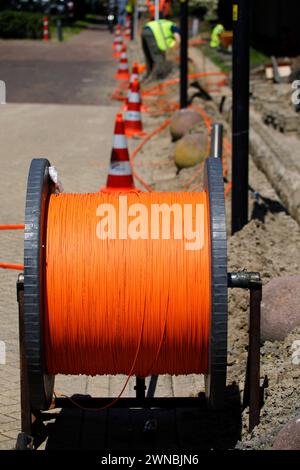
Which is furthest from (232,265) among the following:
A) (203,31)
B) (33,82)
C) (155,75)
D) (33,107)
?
(203,31)

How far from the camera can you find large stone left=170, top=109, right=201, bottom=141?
13.0 meters

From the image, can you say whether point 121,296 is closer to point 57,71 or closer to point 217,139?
point 217,139

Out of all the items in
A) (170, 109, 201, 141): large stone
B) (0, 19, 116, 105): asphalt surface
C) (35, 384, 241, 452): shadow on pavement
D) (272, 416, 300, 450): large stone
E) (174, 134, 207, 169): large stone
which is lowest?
(0, 19, 116, 105): asphalt surface

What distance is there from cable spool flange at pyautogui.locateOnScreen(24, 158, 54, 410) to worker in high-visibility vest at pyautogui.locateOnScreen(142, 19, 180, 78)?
47.9 ft

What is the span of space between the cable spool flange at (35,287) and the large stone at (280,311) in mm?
1601

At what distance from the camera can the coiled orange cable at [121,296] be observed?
15.5 feet

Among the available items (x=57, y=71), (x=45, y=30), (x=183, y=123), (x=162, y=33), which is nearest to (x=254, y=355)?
(x=183, y=123)

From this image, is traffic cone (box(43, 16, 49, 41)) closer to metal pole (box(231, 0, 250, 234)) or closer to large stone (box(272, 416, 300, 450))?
metal pole (box(231, 0, 250, 234))

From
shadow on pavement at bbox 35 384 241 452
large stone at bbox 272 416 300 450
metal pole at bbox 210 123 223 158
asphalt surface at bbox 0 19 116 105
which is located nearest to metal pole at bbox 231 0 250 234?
metal pole at bbox 210 123 223 158

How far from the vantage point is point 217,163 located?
504cm

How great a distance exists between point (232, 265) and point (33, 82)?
15.9 metres

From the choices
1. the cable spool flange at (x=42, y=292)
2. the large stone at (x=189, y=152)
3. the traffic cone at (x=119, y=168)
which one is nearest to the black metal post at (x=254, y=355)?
the cable spool flange at (x=42, y=292)

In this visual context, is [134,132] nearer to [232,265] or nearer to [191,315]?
[232,265]

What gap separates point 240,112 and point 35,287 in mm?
3944
